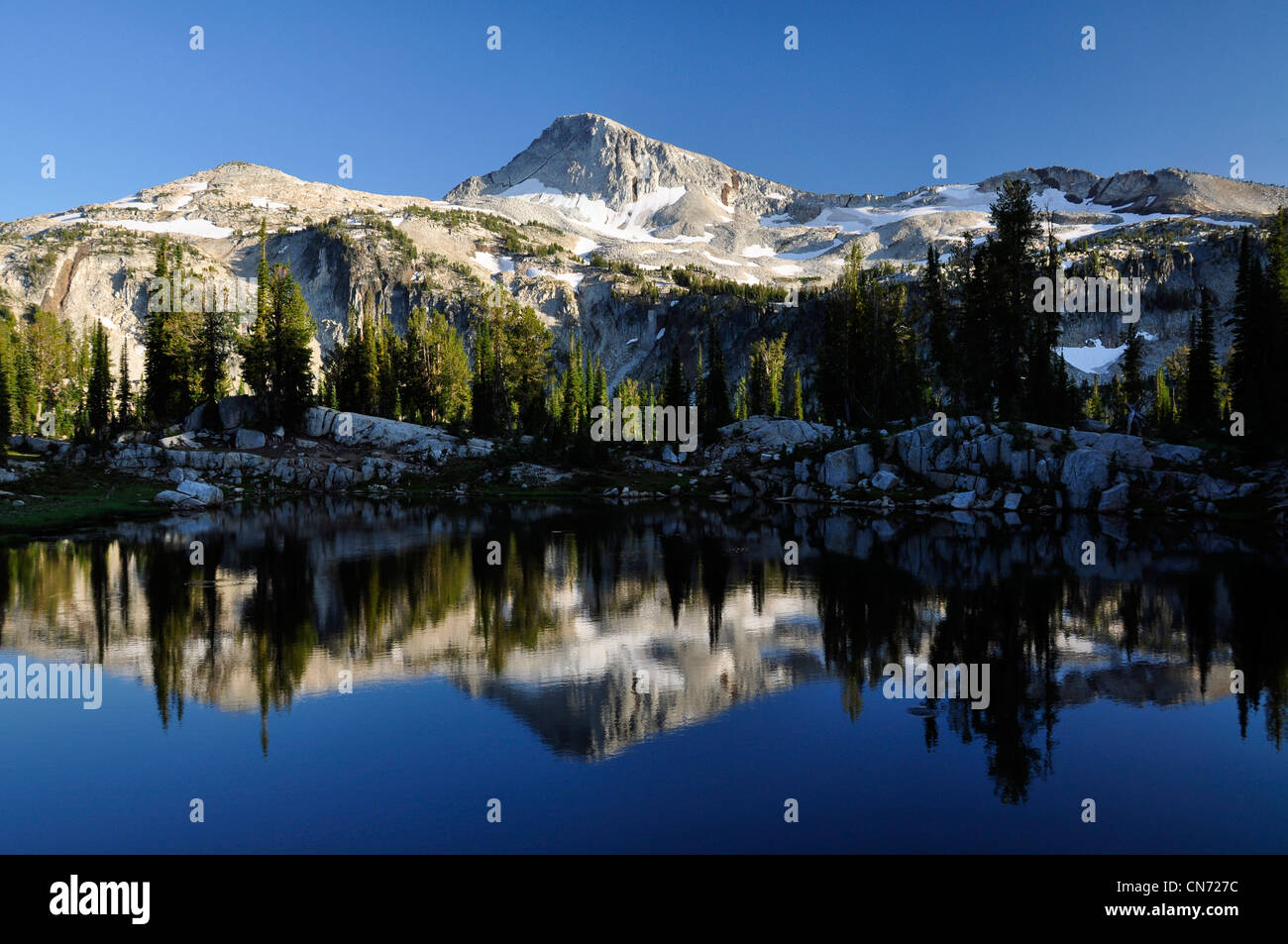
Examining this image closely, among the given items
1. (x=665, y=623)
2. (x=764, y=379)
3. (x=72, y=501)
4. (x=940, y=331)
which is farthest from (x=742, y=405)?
(x=665, y=623)

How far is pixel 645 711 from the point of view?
18766 millimetres

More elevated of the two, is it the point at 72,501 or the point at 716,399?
the point at 716,399

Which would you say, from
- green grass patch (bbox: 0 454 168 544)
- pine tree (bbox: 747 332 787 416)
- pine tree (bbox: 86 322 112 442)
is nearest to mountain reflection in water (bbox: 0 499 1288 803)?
green grass patch (bbox: 0 454 168 544)

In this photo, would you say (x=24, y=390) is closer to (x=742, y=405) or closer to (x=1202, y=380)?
(x=742, y=405)

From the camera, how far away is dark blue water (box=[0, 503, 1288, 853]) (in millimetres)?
12977

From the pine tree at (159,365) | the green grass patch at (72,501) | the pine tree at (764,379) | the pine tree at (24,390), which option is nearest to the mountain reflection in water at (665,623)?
the green grass patch at (72,501)

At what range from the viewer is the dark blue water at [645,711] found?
13.0 meters

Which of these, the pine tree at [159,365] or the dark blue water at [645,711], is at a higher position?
the pine tree at [159,365]

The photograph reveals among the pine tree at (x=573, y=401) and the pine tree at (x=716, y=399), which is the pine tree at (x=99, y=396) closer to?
the pine tree at (x=573, y=401)

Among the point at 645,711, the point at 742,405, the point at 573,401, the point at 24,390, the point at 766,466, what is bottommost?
the point at 645,711

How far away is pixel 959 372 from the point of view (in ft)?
289

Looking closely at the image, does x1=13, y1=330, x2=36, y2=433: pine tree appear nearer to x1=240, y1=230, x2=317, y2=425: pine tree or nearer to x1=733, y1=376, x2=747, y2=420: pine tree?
x1=240, y1=230, x2=317, y2=425: pine tree
